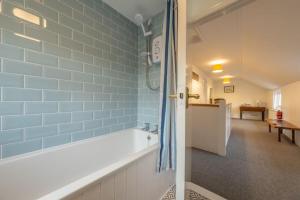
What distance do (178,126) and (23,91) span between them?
3.85 ft

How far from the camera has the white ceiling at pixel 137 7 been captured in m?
Result: 1.57

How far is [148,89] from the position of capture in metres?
1.90

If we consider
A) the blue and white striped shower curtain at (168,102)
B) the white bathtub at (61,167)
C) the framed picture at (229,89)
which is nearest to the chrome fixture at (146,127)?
the white bathtub at (61,167)

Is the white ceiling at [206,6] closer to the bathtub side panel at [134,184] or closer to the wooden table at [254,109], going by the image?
the bathtub side panel at [134,184]

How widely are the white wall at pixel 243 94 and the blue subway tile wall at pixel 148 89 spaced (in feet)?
19.7

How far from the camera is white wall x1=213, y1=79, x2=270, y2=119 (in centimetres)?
658

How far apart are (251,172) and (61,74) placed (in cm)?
259

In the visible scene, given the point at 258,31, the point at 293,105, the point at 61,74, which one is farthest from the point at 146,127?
the point at 293,105

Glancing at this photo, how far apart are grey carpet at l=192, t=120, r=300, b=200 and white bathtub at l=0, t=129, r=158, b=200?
95cm

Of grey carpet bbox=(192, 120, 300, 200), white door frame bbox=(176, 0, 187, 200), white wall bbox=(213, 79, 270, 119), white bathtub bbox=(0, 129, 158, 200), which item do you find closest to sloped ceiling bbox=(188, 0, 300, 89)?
white door frame bbox=(176, 0, 187, 200)

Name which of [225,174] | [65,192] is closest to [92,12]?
[65,192]

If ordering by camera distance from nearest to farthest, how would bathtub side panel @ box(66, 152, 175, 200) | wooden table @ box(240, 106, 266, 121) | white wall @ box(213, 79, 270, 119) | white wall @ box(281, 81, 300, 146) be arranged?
1. bathtub side panel @ box(66, 152, 175, 200)
2. white wall @ box(281, 81, 300, 146)
3. wooden table @ box(240, 106, 266, 121)
4. white wall @ box(213, 79, 270, 119)

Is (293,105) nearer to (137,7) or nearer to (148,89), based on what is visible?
(148,89)

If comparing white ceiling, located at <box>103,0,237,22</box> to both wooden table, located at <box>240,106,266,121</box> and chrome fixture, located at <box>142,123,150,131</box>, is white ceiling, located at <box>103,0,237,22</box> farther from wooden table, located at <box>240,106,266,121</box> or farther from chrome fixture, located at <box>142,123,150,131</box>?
wooden table, located at <box>240,106,266,121</box>
